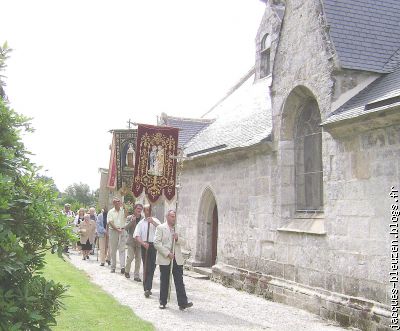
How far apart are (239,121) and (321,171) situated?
512 centimetres

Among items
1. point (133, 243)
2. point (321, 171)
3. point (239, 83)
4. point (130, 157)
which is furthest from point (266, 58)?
point (133, 243)

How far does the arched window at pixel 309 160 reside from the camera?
8891 millimetres

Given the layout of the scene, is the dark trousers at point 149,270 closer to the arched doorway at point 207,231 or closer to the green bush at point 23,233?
the arched doorway at point 207,231

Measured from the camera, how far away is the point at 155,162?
11.2 m

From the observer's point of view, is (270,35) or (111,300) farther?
(270,35)

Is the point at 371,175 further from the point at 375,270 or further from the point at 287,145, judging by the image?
the point at 287,145

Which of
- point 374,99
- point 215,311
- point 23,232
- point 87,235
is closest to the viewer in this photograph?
point 23,232

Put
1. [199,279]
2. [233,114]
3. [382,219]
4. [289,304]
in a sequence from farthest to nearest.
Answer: [233,114]
[199,279]
[289,304]
[382,219]

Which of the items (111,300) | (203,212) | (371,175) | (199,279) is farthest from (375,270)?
(203,212)

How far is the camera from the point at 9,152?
3.30 m

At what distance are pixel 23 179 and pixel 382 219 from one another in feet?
17.2

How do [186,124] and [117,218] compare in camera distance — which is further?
[186,124]

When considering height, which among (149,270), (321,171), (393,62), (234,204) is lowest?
(149,270)

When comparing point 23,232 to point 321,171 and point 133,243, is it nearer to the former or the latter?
point 321,171
